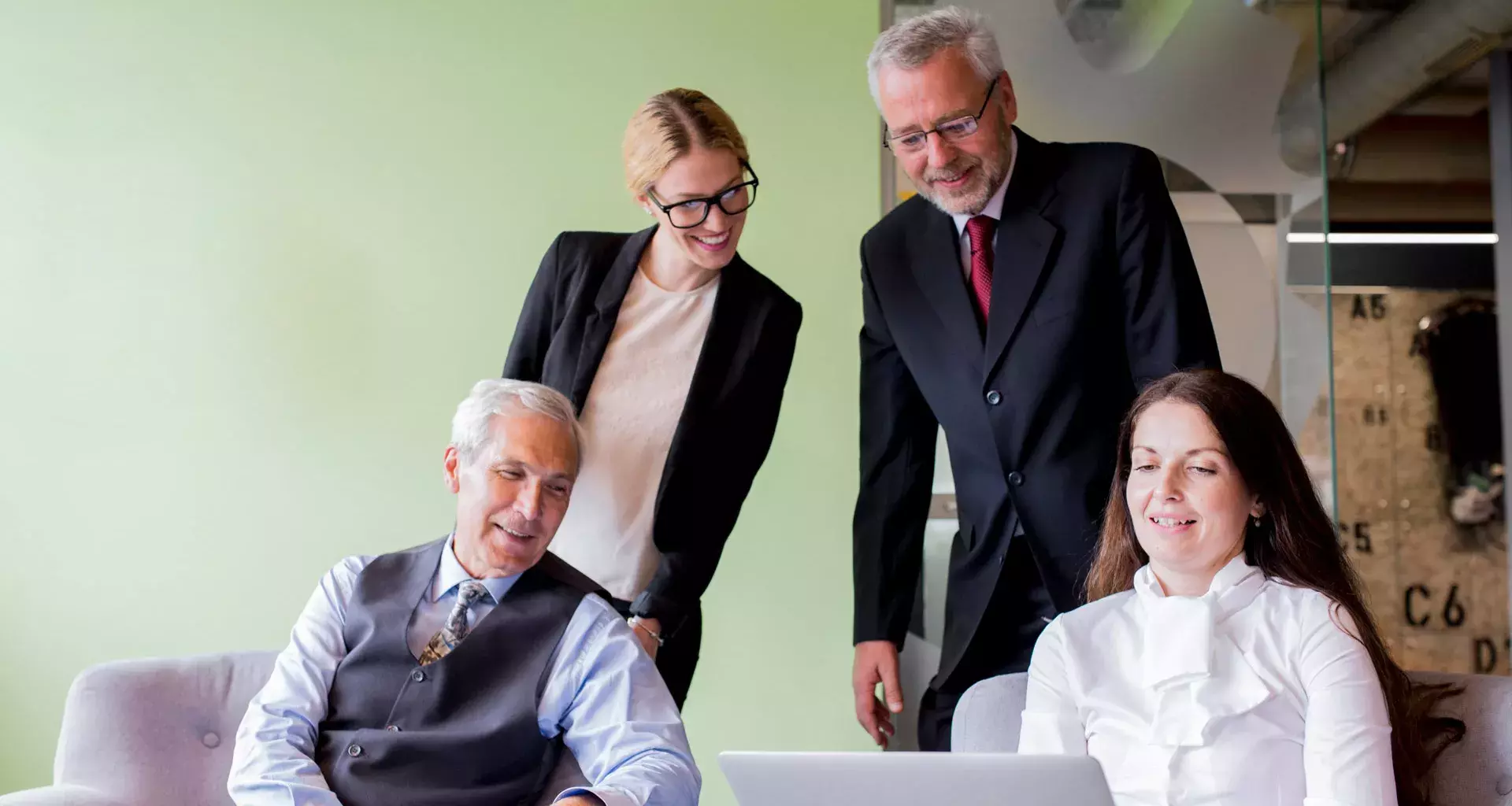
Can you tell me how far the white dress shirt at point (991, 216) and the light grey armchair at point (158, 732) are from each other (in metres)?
1.14

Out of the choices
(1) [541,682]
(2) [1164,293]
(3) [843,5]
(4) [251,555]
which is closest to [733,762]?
(1) [541,682]

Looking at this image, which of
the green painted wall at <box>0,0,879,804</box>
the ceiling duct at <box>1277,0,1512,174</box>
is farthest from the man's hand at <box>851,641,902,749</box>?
the ceiling duct at <box>1277,0,1512,174</box>

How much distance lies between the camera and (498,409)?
6.91ft

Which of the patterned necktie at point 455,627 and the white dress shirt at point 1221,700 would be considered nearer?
the white dress shirt at point 1221,700

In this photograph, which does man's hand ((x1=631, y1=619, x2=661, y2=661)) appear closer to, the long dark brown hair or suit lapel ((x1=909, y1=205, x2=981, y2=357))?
suit lapel ((x1=909, y1=205, x2=981, y2=357))

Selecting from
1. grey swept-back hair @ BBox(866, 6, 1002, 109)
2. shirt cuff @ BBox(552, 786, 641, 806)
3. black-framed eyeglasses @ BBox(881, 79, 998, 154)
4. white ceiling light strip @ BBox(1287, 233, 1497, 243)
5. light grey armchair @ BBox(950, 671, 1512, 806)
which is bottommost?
shirt cuff @ BBox(552, 786, 641, 806)

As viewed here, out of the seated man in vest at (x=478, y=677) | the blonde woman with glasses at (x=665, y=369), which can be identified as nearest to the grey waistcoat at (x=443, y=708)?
the seated man in vest at (x=478, y=677)

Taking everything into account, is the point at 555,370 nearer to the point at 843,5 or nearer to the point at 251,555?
the point at 251,555

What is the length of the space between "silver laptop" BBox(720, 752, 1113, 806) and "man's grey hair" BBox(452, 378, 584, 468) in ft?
3.28

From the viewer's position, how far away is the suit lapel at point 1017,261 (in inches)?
88.7

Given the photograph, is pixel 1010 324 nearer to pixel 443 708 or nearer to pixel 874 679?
pixel 874 679

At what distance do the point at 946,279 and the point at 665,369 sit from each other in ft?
1.93

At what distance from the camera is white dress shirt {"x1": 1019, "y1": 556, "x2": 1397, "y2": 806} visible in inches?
61.6

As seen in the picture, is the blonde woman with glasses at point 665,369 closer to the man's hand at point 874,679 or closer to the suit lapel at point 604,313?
the suit lapel at point 604,313
